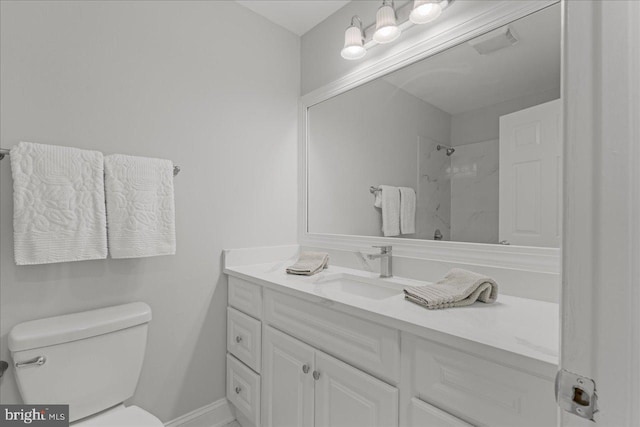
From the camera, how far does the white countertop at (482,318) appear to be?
76cm

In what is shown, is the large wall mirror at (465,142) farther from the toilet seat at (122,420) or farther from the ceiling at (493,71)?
the toilet seat at (122,420)

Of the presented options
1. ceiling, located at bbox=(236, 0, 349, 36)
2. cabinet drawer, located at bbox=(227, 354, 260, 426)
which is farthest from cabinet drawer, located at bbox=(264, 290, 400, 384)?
ceiling, located at bbox=(236, 0, 349, 36)

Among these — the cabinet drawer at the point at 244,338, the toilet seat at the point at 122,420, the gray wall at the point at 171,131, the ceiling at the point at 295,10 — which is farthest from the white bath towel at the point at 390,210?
the toilet seat at the point at 122,420

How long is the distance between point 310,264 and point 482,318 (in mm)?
896

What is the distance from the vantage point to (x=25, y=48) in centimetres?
121

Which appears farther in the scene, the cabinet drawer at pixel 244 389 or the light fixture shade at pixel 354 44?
the light fixture shade at pixel 354 44

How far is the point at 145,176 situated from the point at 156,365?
0.90 meters

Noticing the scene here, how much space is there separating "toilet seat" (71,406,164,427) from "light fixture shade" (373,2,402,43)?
6.01 feet

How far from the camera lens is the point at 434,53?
1.43 m

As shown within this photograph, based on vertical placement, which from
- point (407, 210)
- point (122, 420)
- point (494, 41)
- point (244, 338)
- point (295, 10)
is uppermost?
point (295, 10)

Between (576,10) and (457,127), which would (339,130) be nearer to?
(457,127)

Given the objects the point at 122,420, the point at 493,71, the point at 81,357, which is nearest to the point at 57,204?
the point at 81,357

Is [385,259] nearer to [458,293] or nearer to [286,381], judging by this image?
[458,293]

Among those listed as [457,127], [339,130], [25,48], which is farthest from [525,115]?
[25,48]
